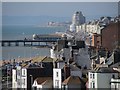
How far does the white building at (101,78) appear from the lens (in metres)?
9.12

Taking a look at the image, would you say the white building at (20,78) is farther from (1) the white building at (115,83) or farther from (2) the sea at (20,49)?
(2) the sea at (20,49)

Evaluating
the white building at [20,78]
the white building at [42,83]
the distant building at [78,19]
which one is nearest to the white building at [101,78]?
the white building at [42,83]

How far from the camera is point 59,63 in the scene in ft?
34.2

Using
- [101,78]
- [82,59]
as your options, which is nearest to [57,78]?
[101,78]

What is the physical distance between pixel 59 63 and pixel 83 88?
1118 mm

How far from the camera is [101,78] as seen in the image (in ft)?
30.2

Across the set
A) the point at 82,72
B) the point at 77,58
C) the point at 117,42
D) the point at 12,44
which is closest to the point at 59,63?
the point at 82,72

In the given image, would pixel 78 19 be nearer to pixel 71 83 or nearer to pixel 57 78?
pixel 57 78

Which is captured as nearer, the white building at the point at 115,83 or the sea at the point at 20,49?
the white building at the point at 115,83

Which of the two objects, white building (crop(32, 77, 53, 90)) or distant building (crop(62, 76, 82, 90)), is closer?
distant building (crop(62, 76, 82, 90))

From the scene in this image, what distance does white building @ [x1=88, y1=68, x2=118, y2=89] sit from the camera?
359 inches

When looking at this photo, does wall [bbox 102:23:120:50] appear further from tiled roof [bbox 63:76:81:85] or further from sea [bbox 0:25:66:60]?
tiled roof [bbox 63:76:81:85]

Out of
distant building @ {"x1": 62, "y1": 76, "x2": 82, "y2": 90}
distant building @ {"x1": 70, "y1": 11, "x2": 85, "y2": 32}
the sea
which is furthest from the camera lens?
distant building @ {"x1": 70, "y1": 11, "x2": 85, "y2": 32}

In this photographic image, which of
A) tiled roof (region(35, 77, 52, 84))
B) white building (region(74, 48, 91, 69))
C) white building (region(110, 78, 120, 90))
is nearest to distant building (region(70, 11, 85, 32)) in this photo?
white building (region(74, 48, 91, 69))
